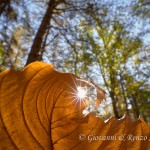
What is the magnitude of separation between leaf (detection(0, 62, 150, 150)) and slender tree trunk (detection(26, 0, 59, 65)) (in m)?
5.55

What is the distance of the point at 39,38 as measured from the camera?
6.59 m

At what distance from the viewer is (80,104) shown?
382 mm

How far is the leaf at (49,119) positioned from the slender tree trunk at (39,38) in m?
5.55

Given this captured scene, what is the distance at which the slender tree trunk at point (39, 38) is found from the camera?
5969 millimetres

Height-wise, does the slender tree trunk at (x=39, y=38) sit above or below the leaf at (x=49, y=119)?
above

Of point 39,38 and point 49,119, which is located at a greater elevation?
point 39,38

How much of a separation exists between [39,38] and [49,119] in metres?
6.37

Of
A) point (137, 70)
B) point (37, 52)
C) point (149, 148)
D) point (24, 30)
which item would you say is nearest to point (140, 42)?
point (137, 70)

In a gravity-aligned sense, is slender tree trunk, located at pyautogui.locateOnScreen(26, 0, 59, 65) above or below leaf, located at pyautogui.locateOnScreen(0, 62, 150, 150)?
above

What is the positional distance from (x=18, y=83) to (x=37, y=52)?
19.6ft

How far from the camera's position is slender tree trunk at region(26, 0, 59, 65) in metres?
5.97

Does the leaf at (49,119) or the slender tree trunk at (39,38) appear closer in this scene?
the leaf at (49,119)

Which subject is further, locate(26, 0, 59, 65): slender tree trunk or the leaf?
locate(26, 0, 59, 65): slender tree trunk

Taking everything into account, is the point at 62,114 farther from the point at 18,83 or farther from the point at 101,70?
the point at 101,70
